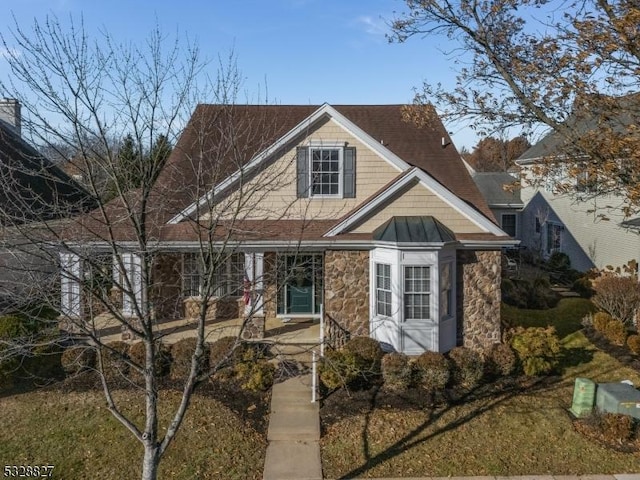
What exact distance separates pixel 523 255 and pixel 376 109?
1519 cm

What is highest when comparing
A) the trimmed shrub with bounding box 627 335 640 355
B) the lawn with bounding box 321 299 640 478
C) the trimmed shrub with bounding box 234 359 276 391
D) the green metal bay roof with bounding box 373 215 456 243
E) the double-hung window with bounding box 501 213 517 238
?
the double-hung window with bounding box 501 213 517 238

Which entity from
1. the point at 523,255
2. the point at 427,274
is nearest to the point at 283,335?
the point at 427,274

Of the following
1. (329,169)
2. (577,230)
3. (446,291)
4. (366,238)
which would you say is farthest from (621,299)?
(577,230)

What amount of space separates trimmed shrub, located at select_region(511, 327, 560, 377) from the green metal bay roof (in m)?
3.03

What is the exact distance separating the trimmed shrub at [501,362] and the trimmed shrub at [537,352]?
0.24 meters

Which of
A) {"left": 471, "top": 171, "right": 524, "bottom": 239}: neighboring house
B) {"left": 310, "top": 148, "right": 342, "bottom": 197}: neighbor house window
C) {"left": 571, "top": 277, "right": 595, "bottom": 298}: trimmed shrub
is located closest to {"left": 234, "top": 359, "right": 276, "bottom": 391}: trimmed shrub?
{"left": 310, "top": 148, "right": 342, "bottom": 197}: neighbor house window

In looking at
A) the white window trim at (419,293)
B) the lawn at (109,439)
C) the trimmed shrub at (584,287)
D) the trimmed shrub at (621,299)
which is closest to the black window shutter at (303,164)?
the white window trim at (419,293)

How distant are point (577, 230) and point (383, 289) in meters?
16.9

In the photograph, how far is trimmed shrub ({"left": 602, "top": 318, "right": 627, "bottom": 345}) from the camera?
45.7 feet

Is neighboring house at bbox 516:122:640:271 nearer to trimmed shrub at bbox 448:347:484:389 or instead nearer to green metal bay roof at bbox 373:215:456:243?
green metal bay roof at bbox 373:215:456:243

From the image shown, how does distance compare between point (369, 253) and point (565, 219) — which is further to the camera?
point (565, 219)

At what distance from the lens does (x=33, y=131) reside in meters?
6.57

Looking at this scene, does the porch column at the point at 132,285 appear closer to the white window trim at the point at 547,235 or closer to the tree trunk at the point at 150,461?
the tree trunk at the point at 150,461

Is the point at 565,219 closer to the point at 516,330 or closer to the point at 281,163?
the point at 516,330
